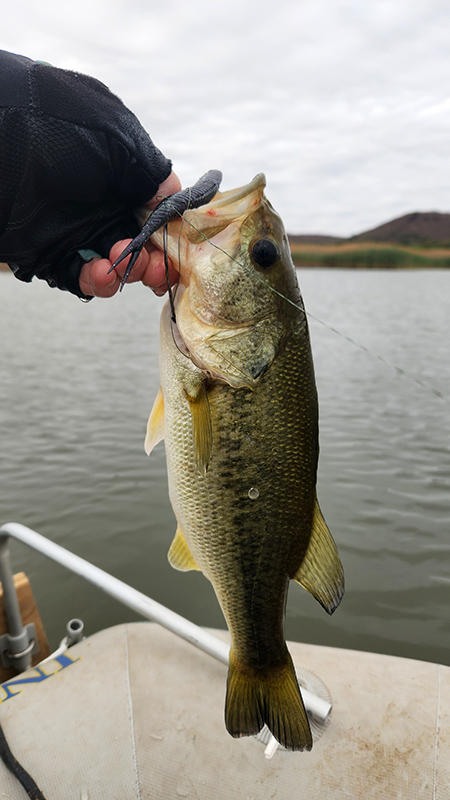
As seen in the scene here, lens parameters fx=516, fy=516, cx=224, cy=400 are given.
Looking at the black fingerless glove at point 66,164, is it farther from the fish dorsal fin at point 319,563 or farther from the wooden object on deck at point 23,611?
the wooden object on deck at point 23,611

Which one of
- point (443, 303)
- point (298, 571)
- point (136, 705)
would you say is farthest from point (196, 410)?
point (443, 303)

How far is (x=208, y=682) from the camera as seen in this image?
2525mm

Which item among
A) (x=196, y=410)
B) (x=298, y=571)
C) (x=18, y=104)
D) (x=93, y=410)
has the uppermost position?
(x=18, y=104)

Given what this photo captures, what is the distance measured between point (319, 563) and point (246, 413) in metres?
0.62

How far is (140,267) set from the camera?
5.61 ft

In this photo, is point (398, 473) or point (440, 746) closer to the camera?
point (440, 746)

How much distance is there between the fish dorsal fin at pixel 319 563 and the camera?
182 centimetres

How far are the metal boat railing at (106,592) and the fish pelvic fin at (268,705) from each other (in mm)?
567

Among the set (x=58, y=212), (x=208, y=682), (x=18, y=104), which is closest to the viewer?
(x=18, y=104)

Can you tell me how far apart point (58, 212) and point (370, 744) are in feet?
7.98

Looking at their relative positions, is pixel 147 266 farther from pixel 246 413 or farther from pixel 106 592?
pixel 106 592

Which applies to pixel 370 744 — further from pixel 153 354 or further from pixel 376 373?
pixel 153 354

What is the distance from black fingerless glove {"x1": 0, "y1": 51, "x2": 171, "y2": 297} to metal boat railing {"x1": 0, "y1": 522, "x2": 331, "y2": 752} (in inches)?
63.1

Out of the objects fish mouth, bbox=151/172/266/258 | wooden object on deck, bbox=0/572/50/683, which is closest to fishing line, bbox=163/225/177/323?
fish mouth, bbox=151/172/266/258
